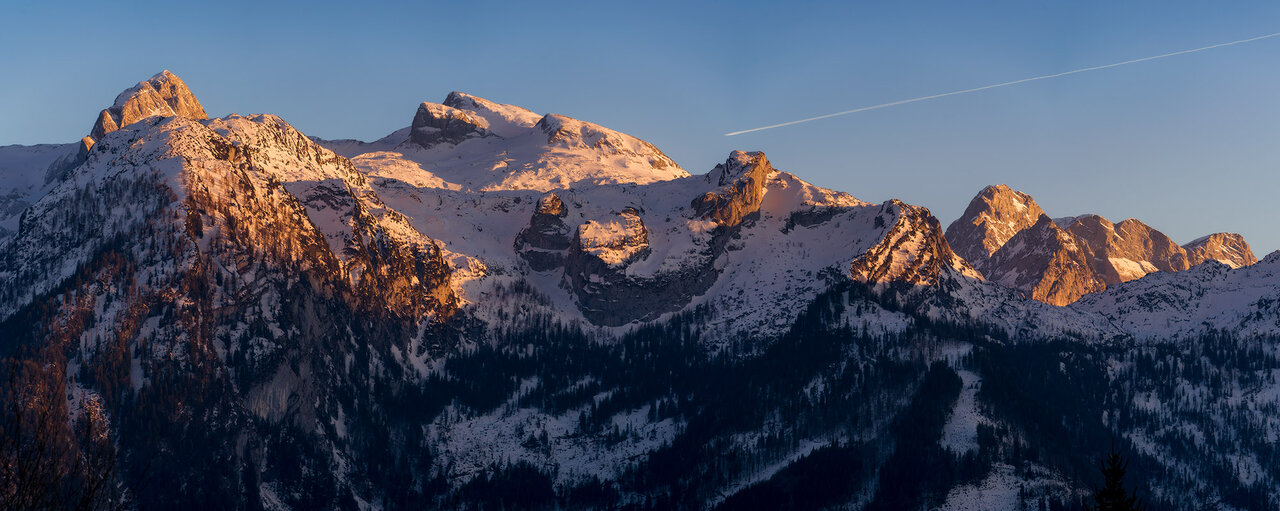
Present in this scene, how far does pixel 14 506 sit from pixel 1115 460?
8464 cm

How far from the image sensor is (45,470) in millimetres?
98062

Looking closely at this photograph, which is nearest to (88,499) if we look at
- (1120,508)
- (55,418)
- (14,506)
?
(14,506)

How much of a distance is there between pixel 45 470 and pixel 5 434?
596 inches

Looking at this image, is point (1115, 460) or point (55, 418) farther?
point (1115, 460)

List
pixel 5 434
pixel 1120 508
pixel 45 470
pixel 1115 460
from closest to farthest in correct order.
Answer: pixel 5 434, pixel 45 470, pixel 1120 508, pixel 1115 460

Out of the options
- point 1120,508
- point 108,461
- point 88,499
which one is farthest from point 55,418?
point 1120,508

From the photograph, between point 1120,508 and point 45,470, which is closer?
point 45,470

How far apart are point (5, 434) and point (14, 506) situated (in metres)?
4.52

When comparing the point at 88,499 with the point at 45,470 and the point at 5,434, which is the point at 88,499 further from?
the point at 45,470

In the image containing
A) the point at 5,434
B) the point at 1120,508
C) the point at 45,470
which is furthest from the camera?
the point at 1120,508

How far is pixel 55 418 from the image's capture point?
9394 centimetres

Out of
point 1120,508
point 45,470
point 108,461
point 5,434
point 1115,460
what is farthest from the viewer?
point 1115,460

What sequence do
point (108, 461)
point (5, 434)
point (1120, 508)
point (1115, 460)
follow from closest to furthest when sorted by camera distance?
1. point (5, 434)
2. point (108, 461)
3. point (1120, 508)
4. point (1115, 460)

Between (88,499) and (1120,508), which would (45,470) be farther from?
(1120,508)
